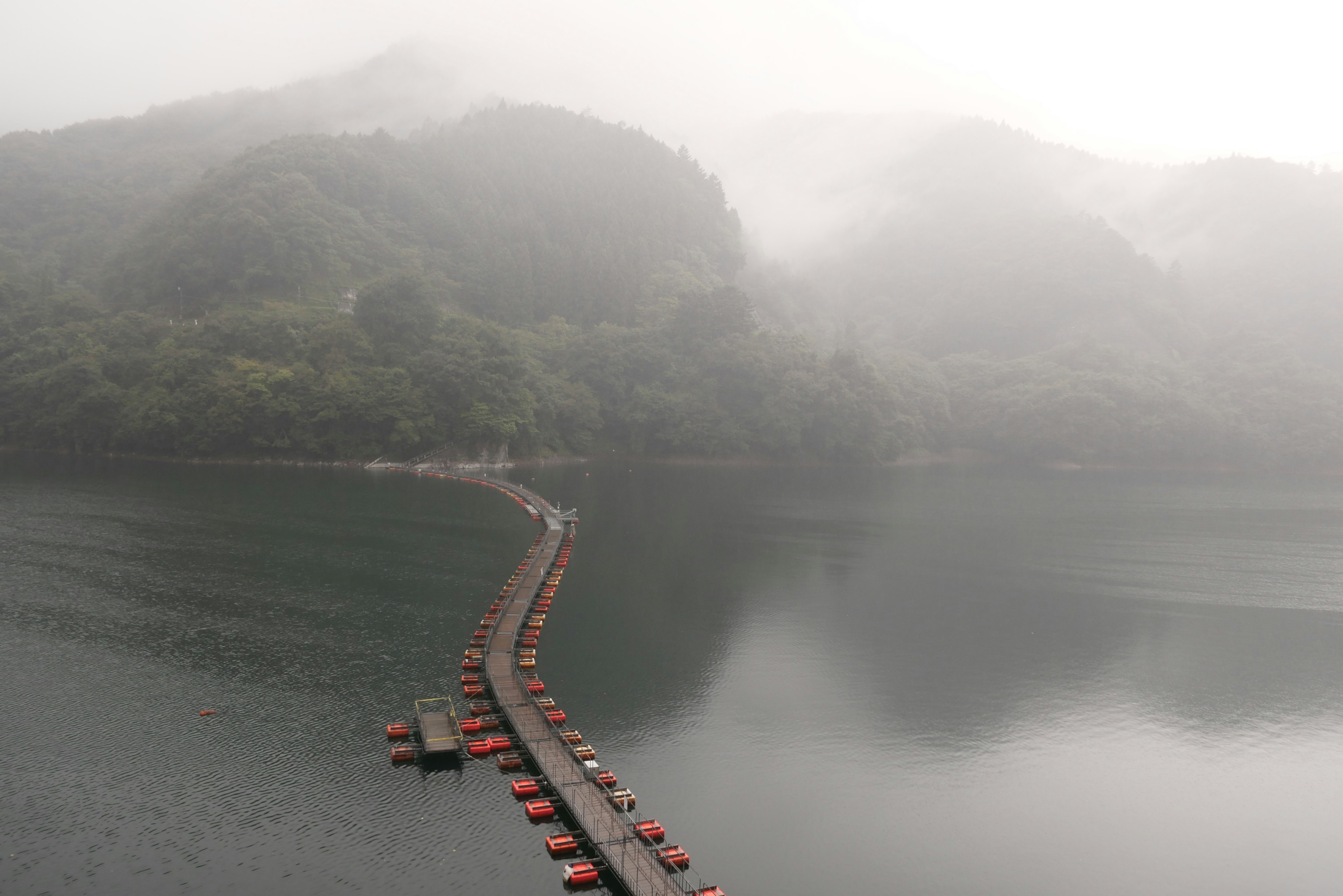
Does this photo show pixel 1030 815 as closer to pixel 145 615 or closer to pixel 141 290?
pixel 145 615

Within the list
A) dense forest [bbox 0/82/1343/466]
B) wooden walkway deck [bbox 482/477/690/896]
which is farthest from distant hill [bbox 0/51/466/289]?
wooden walkway deck [bbox 482/477/690/896]

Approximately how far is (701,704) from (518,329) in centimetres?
10892

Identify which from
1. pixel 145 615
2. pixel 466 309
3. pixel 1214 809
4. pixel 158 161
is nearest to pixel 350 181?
pixel 466 309

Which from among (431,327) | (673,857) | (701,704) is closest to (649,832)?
(673,857)

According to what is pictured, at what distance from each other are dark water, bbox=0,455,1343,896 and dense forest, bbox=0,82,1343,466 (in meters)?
37.0

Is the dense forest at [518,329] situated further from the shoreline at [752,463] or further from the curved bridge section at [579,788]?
the curved bridge section at [579,788]

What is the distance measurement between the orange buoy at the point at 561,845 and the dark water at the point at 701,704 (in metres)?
0.48

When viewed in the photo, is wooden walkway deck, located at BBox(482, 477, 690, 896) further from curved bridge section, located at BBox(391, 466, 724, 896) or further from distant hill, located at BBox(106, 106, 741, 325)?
distant hill, located at BBox(106, 106, 741, 325)

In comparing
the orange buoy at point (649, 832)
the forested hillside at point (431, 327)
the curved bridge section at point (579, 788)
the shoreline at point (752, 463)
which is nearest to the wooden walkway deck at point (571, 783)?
the curved bridge section at point (579, 788)

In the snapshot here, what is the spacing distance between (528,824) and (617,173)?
6628 inches

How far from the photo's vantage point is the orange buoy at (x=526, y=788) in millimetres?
23500

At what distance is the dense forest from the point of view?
3787 inches

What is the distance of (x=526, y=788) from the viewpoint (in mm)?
23625

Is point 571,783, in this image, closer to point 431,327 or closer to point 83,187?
point 431,327
